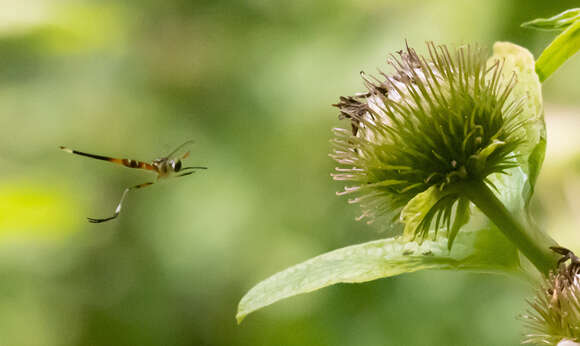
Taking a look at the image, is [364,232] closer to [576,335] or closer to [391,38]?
[391,38]

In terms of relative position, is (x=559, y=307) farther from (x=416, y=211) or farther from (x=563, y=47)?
(x=563, y=47)

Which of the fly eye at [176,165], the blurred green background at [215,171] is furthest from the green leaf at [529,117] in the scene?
the blurred green background at [215,171]

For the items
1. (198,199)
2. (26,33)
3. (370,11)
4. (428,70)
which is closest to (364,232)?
(198,199)

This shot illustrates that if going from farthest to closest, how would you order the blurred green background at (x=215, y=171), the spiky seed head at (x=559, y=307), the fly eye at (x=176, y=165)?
the blurred green background at (x=215, y=171)
the fly eye at (x=176, y=165)
the spiky seed head at (x=559, y=307)

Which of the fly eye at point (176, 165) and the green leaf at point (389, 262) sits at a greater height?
the fly eye at point (176, 165)

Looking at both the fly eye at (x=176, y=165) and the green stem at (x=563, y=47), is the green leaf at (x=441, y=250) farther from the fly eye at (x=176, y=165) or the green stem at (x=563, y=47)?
the fly eye at (x=176, y=165)

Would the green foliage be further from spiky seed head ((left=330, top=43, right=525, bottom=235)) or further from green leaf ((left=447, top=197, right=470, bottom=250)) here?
green leaf ((left=447, top=197, right=470, bottom=250))

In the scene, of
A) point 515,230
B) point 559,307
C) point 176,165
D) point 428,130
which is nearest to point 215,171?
point 176,165
